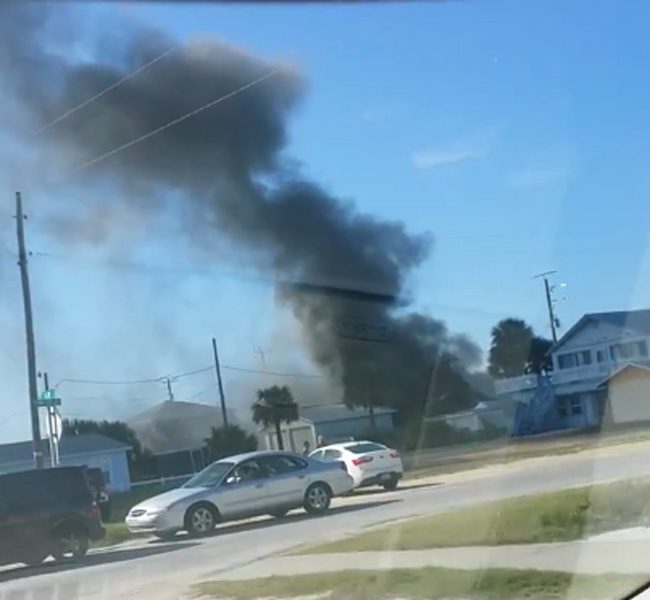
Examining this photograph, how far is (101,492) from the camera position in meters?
8.60

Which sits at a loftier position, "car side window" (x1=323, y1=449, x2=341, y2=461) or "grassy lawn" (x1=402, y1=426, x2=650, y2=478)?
"car side window" (x1=323, y1=449, x2=341, y2=461)

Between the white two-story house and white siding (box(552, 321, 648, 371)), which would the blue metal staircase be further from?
white siding (box(552, 321, 648, 371))

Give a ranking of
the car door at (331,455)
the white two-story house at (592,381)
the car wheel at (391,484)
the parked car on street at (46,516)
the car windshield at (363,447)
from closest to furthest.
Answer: the parked car on street at (46,516) → the car door at (331,455) → the car windshield at (363,447) → the car wheel at (391,484) → the white two-story house at (592,381)

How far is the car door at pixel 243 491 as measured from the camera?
887cm

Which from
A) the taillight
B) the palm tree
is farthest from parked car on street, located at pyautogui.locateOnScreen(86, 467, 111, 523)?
the palm tree

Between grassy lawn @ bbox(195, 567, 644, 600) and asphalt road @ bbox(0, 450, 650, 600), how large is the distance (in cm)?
24

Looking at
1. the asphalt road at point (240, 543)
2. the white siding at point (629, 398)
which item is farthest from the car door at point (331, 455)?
the white siding at point (629, 398)

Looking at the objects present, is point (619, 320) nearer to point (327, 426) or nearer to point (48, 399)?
point (327, 426)

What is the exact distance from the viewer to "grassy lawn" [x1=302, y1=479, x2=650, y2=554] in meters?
9.48

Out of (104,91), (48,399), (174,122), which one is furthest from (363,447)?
(104,91)

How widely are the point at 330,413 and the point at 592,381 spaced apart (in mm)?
3284

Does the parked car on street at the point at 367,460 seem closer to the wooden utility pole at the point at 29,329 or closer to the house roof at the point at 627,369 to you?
the wooden utility pole at the point at 29,329

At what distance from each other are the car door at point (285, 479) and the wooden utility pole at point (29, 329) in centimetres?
149

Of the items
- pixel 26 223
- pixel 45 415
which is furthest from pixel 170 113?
pixel 45 415
